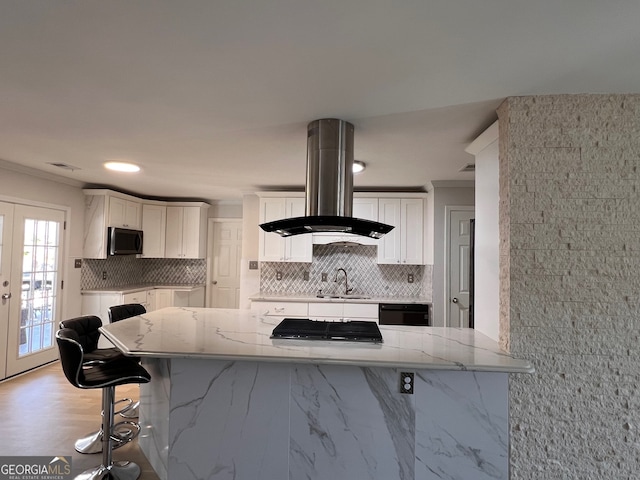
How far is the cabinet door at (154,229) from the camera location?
5.73m

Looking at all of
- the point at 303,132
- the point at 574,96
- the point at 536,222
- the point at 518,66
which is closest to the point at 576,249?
the point at 536,222

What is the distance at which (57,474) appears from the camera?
231cm

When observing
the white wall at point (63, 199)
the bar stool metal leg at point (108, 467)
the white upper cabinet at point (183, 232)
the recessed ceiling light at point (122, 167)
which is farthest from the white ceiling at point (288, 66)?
the white upper cabinet at point (183, 232)

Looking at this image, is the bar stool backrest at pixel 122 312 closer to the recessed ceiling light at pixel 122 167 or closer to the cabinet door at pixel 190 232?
the recessed ceiling light at pixel 122 167

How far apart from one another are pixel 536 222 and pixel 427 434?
1303 mm

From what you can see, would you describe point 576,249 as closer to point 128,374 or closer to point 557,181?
point 557,181

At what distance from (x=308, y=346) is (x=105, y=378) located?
1.26 metres

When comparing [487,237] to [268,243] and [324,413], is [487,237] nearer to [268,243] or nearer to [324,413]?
[324,413]

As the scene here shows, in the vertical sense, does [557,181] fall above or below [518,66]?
below

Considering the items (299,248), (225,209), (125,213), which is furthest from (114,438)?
(225,209)

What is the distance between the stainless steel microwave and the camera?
16.0 feet

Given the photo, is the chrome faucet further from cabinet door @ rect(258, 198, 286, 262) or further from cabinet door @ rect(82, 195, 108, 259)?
cabinet door @ rect(82, 195, 108, 259)

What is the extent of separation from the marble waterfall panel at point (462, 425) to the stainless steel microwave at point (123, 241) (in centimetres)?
450

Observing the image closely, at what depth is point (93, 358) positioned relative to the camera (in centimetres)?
266
